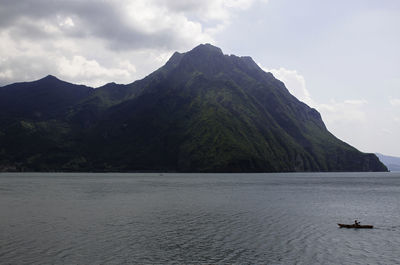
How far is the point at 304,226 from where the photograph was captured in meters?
69.3

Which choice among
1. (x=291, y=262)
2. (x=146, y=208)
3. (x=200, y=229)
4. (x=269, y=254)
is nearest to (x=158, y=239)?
(x=200, y=229)

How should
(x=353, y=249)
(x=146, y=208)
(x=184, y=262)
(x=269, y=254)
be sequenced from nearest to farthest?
(x=184, y=262) < (x=269, y=254) < (x=353, y=249) < (x=146, y=208)

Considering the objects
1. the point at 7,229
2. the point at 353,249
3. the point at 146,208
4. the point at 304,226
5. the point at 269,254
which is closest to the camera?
the point at 269,254

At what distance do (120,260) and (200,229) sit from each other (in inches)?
925

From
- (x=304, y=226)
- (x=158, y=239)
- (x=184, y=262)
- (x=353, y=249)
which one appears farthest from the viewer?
(x=304, y=226)

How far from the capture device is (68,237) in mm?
55531

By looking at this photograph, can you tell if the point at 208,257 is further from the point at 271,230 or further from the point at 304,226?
the point at 304,226

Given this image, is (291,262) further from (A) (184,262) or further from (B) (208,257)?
(A) (184,262)

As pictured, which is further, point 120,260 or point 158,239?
point 158,239

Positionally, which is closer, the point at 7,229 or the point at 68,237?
the point at 68,237

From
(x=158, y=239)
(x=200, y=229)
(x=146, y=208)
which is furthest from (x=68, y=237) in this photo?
(x=146, y=208)

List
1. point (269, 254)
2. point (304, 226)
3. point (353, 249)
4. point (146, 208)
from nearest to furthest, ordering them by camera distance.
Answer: point (269, 254)
point (353, 249)
point (304, 226)
point (146, 208)

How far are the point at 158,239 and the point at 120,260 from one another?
12888 millimetres

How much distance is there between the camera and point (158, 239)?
55531 millimetres
